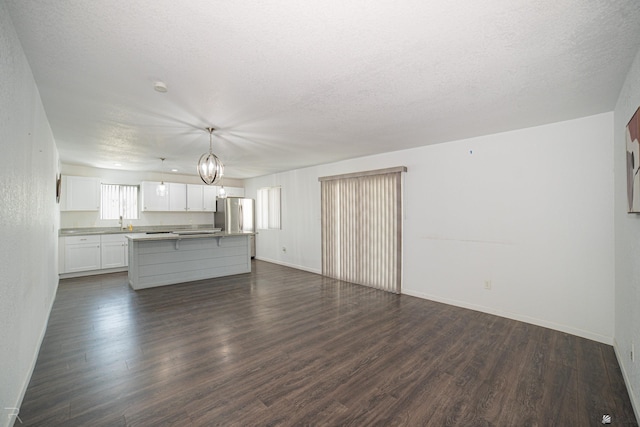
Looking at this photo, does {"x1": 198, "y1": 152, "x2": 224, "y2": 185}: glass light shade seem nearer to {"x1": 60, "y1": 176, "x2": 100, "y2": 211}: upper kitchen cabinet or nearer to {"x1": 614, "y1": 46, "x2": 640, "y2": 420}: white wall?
{"x1": 614, "y1": 46, "x2": 640, "y2": 420}: white wall

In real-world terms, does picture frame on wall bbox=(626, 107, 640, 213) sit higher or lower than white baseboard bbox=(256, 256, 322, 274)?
higher

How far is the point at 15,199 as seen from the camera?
5.98 feet

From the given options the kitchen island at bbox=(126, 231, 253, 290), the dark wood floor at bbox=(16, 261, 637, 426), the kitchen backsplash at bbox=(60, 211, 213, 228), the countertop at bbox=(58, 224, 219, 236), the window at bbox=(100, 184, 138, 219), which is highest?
the window at bbox=(100, 184, 138, 219)

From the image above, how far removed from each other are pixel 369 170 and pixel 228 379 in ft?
13.5

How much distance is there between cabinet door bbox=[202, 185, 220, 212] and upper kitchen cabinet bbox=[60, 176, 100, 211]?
243 centimetres

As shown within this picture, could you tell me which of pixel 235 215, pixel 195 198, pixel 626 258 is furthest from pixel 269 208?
pixel 626 258

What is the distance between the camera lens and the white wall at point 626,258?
1986mm

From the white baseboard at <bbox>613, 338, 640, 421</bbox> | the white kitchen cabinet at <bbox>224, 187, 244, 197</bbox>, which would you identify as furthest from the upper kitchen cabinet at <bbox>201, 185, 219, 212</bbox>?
the white baseboard at <bbox>613, 338, 640, 421</bbox>

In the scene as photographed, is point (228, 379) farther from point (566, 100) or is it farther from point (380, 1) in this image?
point (566, 100)

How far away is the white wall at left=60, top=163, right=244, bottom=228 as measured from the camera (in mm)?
6402

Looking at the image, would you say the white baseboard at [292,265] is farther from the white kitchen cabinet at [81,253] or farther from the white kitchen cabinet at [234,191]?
the white kitchen cabinet at [81,253]

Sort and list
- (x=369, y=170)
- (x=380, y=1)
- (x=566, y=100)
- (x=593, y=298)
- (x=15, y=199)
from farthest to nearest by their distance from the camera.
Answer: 1. (x=369, y=170)
2. (x=593, y=298)
3. (x=566, y=100)
4. (x=15, y=199)
5. (x=380, y=1)

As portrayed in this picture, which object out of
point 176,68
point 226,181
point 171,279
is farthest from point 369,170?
point 226,181

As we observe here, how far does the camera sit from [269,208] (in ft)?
26.6
